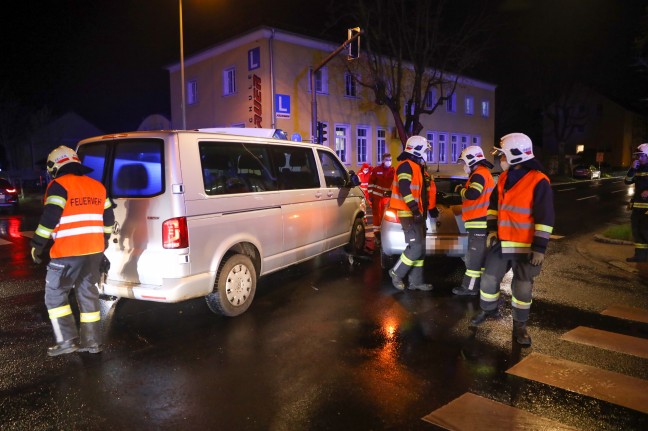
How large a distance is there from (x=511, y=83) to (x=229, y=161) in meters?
43.8

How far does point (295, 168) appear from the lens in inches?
265

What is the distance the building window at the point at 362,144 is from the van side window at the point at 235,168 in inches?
885

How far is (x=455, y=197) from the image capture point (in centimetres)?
775

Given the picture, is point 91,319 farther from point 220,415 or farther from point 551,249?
point 551,249

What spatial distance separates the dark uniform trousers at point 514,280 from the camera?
15.5 feet

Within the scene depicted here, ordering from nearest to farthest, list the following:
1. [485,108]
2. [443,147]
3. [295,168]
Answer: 1. [295,168]
2. [443,147]
3. [485,108]

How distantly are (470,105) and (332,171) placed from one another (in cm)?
3106

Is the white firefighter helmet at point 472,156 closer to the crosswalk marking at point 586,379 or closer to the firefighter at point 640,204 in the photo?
the crosswalk marking at point 586,379

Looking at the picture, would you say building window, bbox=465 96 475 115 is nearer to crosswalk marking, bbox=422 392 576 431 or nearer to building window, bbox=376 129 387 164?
building window, bbox=376 129 387 164

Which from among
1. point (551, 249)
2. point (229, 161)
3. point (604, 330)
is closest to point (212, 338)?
point (229, 161)

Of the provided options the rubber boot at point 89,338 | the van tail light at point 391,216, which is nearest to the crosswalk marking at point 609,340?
the van tail light at point 391,216

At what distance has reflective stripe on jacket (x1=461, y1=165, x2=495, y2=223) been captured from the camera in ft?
19.4

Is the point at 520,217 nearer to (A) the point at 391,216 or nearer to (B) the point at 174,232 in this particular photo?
(A) the point at 391,216

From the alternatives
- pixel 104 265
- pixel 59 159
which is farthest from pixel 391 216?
pixel 59 159
